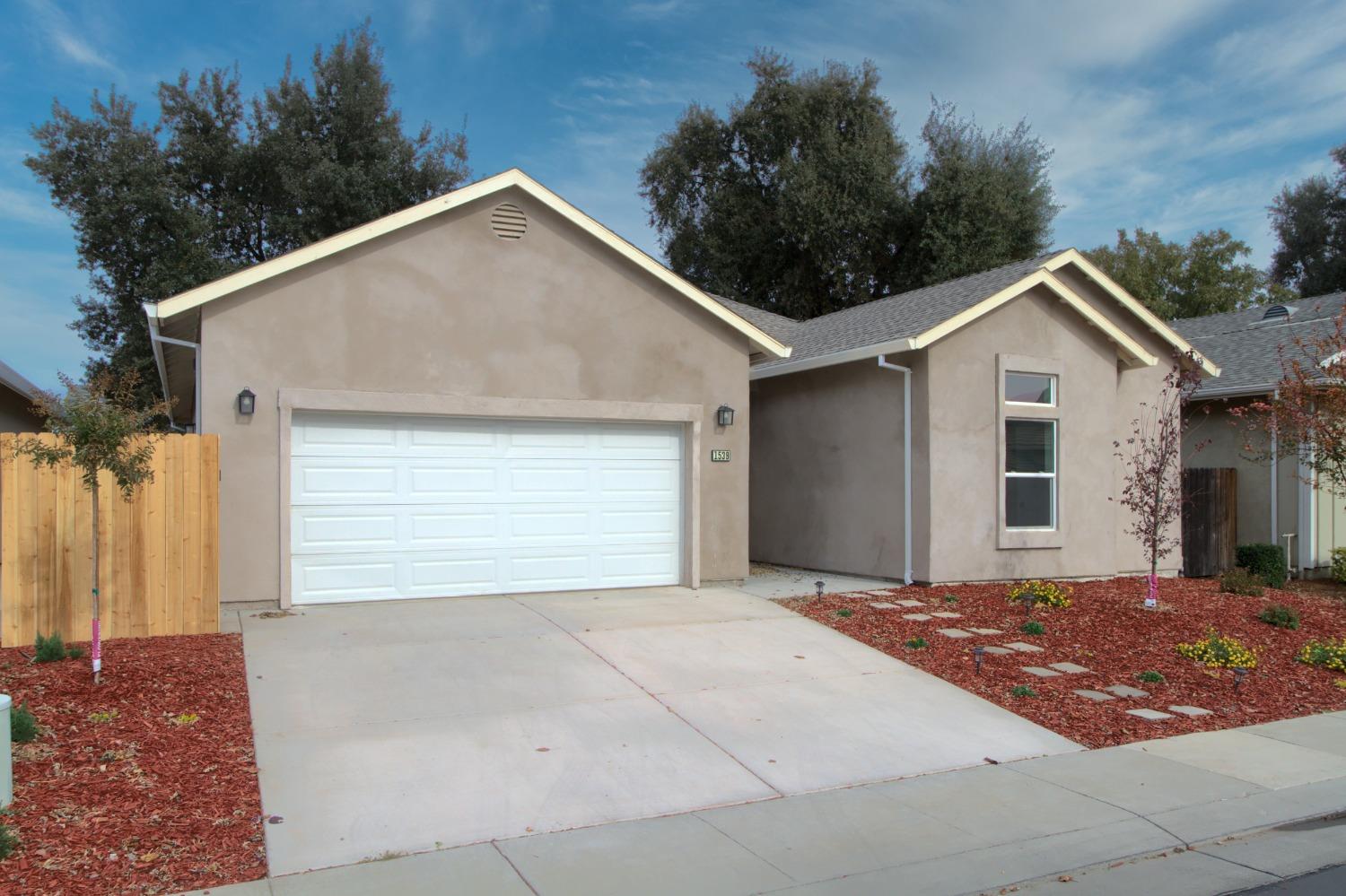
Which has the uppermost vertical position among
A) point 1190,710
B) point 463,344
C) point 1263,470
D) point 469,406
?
point 463,344

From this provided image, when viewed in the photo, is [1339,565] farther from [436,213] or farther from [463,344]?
[436,213]

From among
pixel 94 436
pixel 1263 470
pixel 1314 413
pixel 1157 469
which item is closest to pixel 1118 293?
pixel 1314 413

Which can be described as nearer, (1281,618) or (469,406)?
(469,406)

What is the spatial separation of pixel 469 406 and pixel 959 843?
24.4 feet

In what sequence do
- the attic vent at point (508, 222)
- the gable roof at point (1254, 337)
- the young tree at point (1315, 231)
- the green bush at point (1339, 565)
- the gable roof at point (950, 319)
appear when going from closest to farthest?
the attic vent at point (508, 222) → the gable roof at point (950, 319) → the green bush at point (1339, 565) → the gable roof at point (1254, 337) → the young tree at point (1315, 231)

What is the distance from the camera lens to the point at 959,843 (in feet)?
17.4

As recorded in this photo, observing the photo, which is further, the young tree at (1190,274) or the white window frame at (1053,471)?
the young tree at (1190,274)

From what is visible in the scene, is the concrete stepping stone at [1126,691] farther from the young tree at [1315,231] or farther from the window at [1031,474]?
the young tree at [1315,231]

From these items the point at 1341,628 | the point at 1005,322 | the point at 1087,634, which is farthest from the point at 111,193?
the point at 1341,628

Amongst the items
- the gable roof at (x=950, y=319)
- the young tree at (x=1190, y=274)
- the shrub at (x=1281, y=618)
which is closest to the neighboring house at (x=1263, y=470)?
the gable roof at (x=950, y=319)

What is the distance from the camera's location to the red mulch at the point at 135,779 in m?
4.65

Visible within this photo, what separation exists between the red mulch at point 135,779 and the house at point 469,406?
2.61m

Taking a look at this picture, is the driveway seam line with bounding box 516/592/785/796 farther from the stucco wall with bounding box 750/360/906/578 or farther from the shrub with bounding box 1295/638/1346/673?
the shrub with bounding box 1295/638/1346/673

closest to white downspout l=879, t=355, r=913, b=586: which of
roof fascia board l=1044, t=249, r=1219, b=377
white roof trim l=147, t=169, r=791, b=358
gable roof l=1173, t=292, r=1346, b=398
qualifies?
white roof trim l=147, t=169, r=791, b=358
